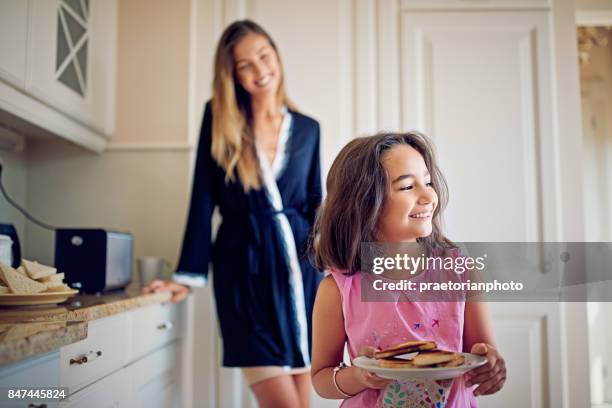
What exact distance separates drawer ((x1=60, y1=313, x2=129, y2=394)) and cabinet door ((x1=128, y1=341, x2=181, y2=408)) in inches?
3.6

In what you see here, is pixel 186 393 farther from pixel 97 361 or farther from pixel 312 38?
pixel 312 38

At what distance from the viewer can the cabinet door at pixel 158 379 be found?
51.4 inches

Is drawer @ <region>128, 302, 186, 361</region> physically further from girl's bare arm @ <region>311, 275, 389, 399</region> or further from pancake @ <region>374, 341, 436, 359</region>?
pancake @ <region>374, 341, 436, 359</region>

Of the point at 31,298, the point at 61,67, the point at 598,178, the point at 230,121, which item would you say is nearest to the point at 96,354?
the point at 31,298

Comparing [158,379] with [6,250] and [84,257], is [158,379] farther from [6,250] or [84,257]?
[6,250]

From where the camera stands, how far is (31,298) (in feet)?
3.22

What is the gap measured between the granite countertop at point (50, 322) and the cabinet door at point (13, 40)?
0.46 metres

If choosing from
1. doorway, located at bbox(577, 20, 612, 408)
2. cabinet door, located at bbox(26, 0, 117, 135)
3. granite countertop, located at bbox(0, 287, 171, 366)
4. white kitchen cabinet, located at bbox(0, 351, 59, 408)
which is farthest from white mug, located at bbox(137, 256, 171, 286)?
doorway, located at bbox(577, 20, 612, 408)

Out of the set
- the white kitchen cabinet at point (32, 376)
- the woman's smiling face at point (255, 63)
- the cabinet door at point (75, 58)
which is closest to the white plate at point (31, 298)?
the white kitchen cabinet at point (32, 376)

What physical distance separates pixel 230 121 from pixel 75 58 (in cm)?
44

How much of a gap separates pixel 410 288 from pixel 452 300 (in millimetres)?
57

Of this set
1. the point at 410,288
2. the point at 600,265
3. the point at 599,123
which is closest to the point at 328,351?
the point at 410,288

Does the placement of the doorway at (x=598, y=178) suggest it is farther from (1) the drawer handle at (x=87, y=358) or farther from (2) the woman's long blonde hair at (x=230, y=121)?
(1) the drawer handle at (x=87, y=358)

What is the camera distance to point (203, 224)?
1.48 meters
